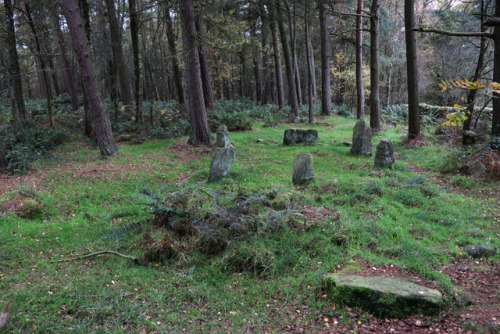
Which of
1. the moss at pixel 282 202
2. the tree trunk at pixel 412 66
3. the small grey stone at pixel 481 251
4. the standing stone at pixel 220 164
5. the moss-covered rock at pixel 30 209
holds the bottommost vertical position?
the small grey stone at pixel 481 251

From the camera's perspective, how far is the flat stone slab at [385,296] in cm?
353

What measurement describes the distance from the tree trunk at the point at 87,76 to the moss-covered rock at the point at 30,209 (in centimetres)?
442

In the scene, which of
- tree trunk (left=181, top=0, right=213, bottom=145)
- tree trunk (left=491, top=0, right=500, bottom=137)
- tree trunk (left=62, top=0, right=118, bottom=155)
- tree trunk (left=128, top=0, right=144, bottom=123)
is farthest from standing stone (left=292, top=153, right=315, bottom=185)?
tree trunk (left=128, top=0, right=144, bottom=123)

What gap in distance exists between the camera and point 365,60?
27.6m

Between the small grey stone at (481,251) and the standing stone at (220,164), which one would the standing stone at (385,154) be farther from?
the small grey stone at (481,251)

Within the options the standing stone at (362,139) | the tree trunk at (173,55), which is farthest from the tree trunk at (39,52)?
the standing stone at (362,139)

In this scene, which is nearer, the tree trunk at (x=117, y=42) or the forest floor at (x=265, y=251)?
the forest floor at (x=265, y=251)

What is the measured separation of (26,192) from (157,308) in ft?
17.0

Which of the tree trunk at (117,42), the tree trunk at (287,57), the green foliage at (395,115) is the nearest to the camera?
the tree trunk at (117,42)

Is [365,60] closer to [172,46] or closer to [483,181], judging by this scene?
[172,46]

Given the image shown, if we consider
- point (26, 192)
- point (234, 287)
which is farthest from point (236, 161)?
point (234, 287)

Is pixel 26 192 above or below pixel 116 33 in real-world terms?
below

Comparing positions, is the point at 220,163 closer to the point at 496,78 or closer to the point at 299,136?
the point at 299,136

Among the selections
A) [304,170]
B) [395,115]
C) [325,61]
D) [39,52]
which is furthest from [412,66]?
[39,52]
